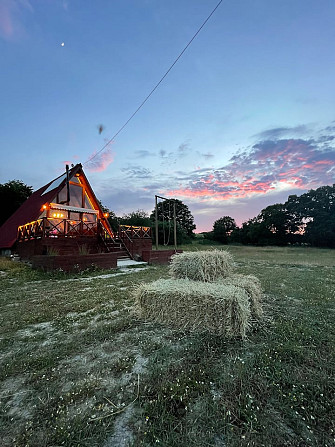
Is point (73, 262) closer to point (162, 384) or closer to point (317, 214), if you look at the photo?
point (162, 384)

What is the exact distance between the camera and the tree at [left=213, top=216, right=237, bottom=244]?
46.8 meters

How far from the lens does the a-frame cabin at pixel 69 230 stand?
9.43 meters

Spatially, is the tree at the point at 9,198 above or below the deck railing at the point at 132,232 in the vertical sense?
above

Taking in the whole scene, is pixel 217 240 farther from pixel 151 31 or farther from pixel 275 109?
pixel 151 31

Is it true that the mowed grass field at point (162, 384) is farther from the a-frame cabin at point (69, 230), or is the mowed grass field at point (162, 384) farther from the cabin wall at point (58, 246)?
the a-frame cabin at point (69, 230)

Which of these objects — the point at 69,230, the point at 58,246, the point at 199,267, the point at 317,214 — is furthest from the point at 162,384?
the point at 317,214

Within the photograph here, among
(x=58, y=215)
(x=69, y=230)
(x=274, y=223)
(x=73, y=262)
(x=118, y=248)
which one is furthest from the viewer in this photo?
(x=274, y=223)

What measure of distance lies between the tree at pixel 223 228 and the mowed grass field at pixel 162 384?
44.5m

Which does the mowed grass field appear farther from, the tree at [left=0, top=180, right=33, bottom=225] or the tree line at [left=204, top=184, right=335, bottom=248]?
the tree line at [left=204, top=184, right=335, bottom=248]

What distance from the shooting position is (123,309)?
3.82 metres

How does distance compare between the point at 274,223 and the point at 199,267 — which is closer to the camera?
the point at 199,267

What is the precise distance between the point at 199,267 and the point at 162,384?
7.61 ft

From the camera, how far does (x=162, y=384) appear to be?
1752 millimetres

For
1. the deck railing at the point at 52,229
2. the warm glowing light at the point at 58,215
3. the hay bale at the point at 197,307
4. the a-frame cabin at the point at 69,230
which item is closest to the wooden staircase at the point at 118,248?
the a-frame cabin at the point at 69,230
